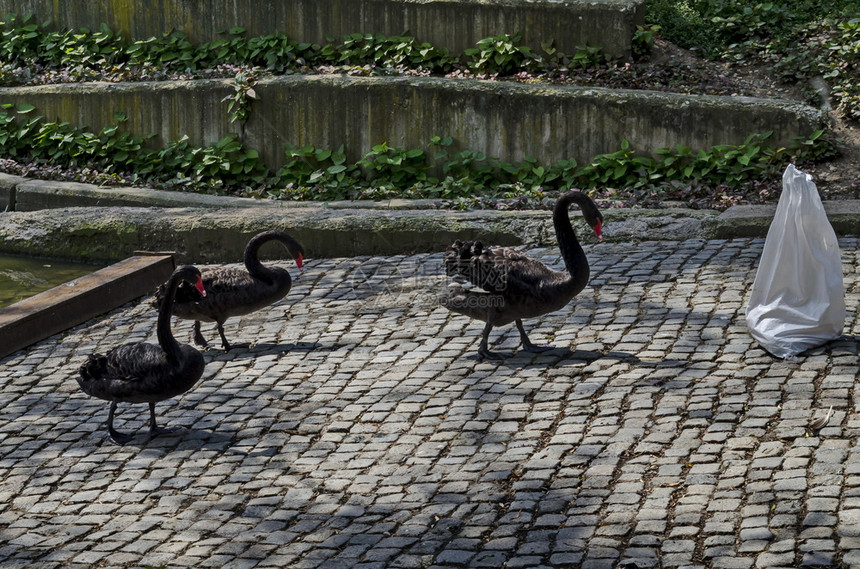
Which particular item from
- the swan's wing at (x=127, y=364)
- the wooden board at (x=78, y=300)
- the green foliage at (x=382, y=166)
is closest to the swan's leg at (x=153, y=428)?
the swan's wing at (x=127, y=364)

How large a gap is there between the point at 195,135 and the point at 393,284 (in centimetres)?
512

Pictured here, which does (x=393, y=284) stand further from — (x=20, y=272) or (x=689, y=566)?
(x=689, y=566)

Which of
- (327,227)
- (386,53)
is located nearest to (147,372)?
(327,227)

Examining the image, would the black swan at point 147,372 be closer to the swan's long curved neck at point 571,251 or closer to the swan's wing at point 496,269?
the swan's wing at point 496,269

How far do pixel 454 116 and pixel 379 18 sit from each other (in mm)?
2462

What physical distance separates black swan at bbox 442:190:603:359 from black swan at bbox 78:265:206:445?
192cm

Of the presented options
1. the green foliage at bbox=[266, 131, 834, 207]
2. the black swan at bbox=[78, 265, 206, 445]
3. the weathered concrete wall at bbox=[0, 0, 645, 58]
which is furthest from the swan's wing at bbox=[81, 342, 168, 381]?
the weathered concrete wall at bbox=[0, 0, 645, 58]

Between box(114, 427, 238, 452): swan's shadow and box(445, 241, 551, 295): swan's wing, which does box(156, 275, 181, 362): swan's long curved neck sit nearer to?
box(114, 427, 238, 452): swan's shadow

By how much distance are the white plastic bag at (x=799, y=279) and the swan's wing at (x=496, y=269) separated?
1.50 metres

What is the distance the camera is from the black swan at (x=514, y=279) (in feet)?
24.1

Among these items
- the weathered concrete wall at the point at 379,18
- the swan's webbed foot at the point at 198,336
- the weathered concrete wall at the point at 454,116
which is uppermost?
the weathered concrete wall at the point at 379,18

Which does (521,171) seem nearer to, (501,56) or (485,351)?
(501,56)

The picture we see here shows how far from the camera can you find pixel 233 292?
797 cm

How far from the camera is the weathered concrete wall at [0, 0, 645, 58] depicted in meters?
13.3
